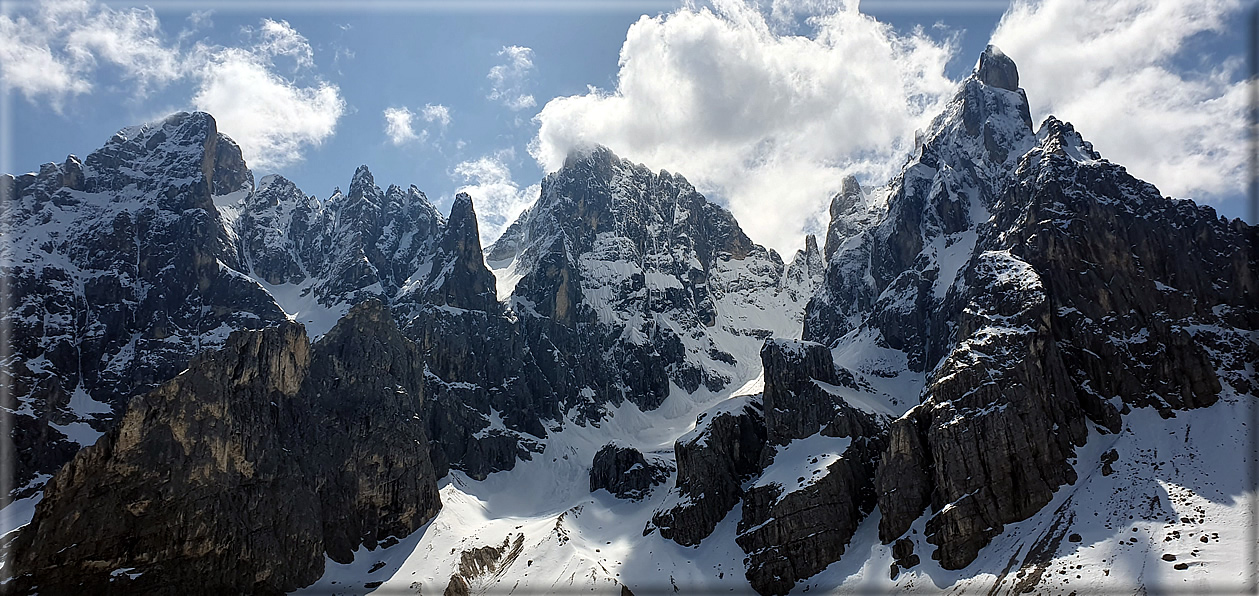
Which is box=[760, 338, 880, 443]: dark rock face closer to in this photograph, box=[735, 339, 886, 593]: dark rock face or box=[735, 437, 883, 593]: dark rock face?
box=[735, 339, 886, 593]: dark rock face

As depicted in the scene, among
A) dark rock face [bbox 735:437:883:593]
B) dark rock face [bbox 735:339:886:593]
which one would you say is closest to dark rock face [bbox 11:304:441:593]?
dark rock face [bbox 735:437:883:593]

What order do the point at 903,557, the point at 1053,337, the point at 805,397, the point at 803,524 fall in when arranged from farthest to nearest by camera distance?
1. the point at 805,397
2. the point at 1053,337
3. the point at 803,524
4. the point at 903,557

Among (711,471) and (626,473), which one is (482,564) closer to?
(711,471)

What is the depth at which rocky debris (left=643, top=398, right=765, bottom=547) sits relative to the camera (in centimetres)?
13075

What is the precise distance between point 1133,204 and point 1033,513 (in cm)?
6323

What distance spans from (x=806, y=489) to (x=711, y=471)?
2222cm

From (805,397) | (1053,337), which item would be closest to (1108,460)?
(1053,337)

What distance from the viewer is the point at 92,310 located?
17812 cm

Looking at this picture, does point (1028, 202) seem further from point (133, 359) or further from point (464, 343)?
point (133, 359)

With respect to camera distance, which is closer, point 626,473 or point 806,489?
point 806,489

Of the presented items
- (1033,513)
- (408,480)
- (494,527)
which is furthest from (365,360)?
(1033,513)

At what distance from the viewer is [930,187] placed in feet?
595

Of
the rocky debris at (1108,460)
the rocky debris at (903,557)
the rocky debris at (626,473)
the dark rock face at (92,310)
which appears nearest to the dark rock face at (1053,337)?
the rocky debris at (903,557)

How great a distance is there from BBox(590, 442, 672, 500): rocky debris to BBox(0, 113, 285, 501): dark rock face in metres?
91.6
